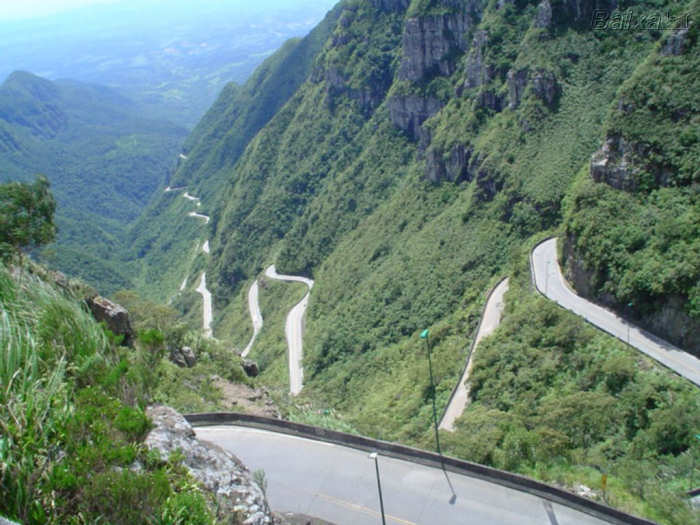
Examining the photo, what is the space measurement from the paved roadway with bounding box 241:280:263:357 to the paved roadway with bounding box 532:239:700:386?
197 feet

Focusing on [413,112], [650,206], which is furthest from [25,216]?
[413,112]

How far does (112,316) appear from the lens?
30.9 metres

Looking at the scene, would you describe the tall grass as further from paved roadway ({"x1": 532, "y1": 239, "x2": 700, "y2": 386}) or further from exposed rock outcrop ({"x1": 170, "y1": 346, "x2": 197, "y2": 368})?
paved roadway ({"x1": 532, "y1": 239, "x2": 700, "y2": 386})

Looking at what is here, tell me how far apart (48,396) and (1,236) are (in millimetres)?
20691

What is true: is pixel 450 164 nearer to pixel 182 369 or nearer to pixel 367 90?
pixel 367 90

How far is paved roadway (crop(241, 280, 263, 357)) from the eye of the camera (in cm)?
9786

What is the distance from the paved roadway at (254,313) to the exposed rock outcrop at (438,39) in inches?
2305

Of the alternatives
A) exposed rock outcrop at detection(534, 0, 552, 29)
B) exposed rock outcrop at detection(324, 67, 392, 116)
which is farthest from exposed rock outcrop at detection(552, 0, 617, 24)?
exposed rock outcrop at detection(324, 67, 392, 116)

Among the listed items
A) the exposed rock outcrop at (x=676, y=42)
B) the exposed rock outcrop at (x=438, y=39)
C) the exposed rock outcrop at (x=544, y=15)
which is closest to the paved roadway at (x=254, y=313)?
the exposed rock outcrop at (x=438, y=39)

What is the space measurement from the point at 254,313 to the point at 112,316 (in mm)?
79456

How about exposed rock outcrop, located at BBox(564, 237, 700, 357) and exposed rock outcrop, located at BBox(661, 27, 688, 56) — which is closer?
exposed rock outcrop, located at BBox(564, 237, 700, 357)

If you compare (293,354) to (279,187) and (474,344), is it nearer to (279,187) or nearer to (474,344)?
(474,344)

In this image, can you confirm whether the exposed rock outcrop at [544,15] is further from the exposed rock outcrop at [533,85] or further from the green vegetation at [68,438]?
the green vegetation at [68,438]

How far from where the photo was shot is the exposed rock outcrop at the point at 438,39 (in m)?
95.6
